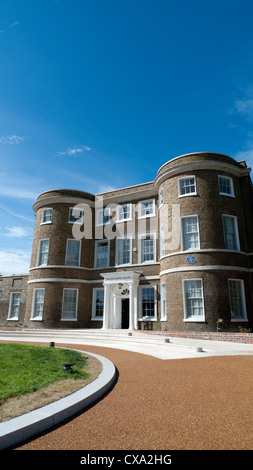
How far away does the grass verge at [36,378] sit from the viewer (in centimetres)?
405

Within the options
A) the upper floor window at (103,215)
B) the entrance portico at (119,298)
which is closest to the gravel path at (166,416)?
the entrance portico at (119,298)

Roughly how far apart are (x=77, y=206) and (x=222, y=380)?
20.1 m

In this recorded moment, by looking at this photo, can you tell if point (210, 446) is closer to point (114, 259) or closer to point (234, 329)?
point (234, 329)

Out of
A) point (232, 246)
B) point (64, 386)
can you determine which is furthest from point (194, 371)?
point (232, 246)

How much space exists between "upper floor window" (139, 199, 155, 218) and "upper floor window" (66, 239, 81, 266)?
5.89 meters

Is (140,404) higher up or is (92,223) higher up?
(92,223)

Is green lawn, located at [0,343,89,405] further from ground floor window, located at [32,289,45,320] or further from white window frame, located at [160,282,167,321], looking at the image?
ground floor window, located at [32,289,45,320]

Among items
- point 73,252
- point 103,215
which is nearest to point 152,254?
point 103,215

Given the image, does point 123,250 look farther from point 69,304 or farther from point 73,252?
point 69,304

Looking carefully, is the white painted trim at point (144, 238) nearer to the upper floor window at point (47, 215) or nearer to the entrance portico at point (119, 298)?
the entrance portico at point (119, 298)

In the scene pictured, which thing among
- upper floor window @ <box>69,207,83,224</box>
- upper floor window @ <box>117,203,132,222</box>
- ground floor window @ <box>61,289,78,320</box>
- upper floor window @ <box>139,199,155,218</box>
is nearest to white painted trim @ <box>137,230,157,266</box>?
upper floor window @ <box>139,199,155,218</box>

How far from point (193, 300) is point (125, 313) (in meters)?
6.91

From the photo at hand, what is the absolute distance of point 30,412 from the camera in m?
3.64

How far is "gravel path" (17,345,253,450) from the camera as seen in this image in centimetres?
312
